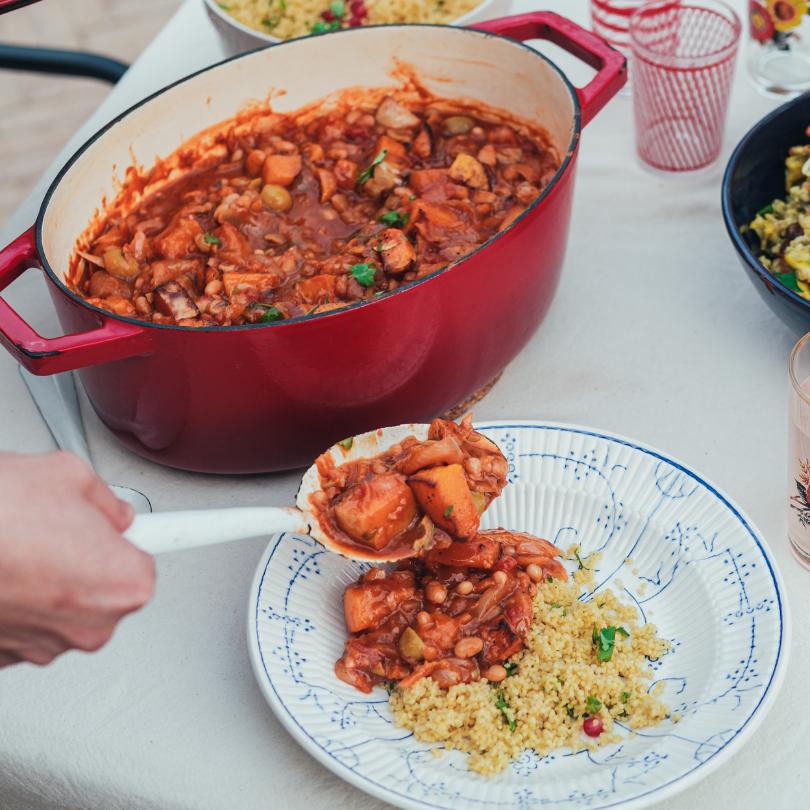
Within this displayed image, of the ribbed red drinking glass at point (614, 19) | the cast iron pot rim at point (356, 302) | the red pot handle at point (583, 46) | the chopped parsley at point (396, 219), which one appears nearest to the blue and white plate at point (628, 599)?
the cast iron pot rim at point (356, 302)

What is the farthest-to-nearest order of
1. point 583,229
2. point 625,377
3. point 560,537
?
point 583,229
point 625,377
point 560,537

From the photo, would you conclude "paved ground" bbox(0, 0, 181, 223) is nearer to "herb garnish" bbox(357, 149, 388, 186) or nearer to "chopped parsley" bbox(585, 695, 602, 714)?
"herb garnish" bbox(357, 149, 388, 186)

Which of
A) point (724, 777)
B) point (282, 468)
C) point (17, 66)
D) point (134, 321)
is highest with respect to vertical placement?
point (134, 321)

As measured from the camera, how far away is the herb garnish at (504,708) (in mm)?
1290

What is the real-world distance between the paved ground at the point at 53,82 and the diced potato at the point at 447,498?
335 cm

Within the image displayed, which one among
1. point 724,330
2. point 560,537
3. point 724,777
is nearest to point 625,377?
point 724,330

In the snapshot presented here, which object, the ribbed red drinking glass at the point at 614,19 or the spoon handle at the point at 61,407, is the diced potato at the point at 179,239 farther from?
the ribbed red drinking glass at the point at 614,19

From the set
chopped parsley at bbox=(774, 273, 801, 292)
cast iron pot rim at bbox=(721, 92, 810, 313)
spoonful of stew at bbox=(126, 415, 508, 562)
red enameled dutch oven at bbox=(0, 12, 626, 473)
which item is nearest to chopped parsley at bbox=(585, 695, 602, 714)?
spoonful of stew at bbox=(126, 415, 508, 562)

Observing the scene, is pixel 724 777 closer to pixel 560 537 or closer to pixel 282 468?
pixel 560 537

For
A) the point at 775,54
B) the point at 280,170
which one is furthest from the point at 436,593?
the point at 775,54

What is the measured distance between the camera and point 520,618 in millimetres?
1374

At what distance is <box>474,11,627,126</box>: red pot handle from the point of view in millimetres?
1719

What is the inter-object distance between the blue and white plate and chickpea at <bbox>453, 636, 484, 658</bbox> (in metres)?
0.11

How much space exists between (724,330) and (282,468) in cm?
80
